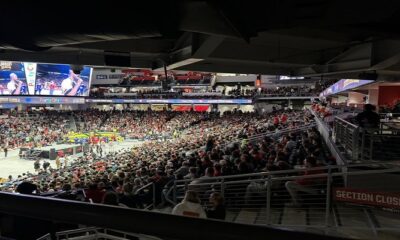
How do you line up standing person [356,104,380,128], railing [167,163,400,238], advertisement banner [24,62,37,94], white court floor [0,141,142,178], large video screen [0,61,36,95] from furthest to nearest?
1. advertisement banner [24,62,37,94]
2. large video screen [0,61,36,95]
3. white court floor [0,141,142,178]
4. standing person [356,104,380,128]
5. railing [167,163,400,238]

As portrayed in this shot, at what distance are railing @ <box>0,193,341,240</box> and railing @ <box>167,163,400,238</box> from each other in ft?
15.1

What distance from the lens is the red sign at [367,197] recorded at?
5.04 meters

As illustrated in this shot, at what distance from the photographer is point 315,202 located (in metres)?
6.76

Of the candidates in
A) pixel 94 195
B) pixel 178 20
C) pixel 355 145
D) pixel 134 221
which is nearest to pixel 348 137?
pixel 355 145

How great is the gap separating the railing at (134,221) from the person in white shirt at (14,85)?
170 ft

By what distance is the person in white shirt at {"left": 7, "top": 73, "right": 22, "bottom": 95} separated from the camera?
47581mm

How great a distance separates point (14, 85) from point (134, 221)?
2064 inches

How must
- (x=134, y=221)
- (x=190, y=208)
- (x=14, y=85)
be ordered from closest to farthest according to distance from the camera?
(x=134, y=221)
(x=190, y=208)
(x=14, y=85)

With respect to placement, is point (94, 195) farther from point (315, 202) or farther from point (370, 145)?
point (370, 145)

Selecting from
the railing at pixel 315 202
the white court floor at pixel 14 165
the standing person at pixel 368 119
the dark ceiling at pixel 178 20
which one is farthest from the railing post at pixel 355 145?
the white court floor at pixel 14 165

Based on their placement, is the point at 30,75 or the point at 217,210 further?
the point at 30,75

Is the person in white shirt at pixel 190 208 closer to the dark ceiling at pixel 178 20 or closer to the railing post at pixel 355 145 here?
the dark ceiling at pixel 178 20

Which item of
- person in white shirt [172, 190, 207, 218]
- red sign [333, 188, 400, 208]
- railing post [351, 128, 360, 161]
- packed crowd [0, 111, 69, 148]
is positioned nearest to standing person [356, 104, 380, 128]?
railing post [351, 128, 360, 161]

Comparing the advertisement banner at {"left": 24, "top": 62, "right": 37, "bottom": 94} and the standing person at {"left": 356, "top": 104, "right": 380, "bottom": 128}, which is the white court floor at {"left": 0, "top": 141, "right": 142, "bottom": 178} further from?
the standing person at {"left": 356, "top": 104, "right": 380, "bottom": 128}
